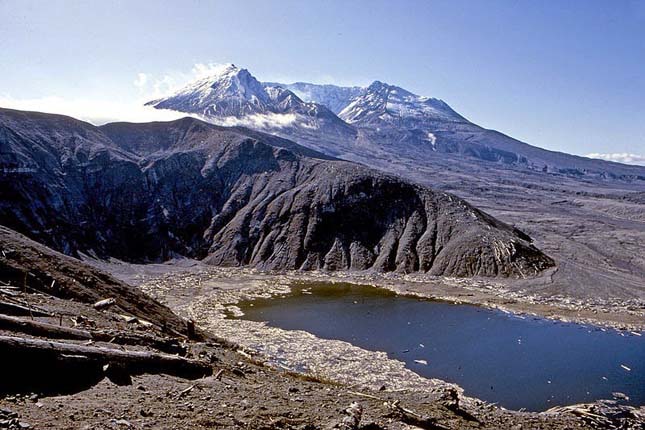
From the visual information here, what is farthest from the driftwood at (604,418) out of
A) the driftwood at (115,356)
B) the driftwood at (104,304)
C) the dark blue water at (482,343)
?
Answer: the driftwood at (104,304)

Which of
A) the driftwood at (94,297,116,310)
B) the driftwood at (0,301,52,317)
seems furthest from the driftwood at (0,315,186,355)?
the driftwood at (94,297,116,310)

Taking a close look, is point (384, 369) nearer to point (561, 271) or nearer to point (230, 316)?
point (230, 316)

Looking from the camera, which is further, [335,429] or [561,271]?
[561,271]

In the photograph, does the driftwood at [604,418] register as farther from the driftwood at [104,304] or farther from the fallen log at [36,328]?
the driftwood at [104,304]

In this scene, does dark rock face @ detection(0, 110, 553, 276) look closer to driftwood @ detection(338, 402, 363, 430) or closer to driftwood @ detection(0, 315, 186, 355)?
driftwood @ detection(0, 315, 186, 355)

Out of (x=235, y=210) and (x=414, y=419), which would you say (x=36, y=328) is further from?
(x=235, y=210)

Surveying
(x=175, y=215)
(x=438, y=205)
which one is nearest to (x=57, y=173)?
(x=175, y=215)

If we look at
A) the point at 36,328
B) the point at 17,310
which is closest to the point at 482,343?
the point at 17,310
